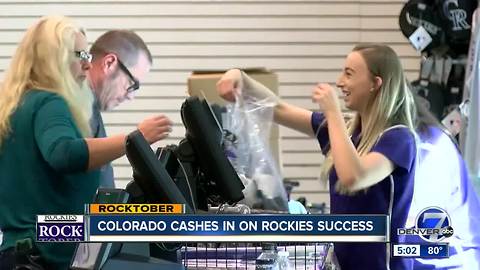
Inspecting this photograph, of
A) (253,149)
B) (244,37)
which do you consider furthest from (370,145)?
(244,37)

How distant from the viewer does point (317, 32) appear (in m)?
6.60

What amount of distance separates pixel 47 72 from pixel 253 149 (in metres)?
0.74

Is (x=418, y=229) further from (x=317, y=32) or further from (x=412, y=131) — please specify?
(x=317, y=32)

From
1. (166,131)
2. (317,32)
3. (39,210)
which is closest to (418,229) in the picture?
(166,131)

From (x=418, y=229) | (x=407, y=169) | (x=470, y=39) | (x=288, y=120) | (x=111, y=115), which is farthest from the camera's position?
(x=111, y=115)

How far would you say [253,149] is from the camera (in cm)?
296

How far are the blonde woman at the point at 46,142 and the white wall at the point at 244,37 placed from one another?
3743mm

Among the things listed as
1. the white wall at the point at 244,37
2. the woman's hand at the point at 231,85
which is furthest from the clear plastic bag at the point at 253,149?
the white wall at the point at 244,37

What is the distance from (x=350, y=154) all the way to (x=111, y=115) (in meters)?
4.40

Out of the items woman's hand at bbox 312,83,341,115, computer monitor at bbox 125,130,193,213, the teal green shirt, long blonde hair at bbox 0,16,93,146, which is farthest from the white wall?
computer monitor at bbox 125,130,193,213

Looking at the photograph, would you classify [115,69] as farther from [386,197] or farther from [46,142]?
[386,197]

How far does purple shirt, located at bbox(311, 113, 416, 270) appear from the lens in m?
2.40

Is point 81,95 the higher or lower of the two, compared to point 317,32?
lower

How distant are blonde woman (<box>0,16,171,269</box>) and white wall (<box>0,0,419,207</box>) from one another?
12.3 ft
